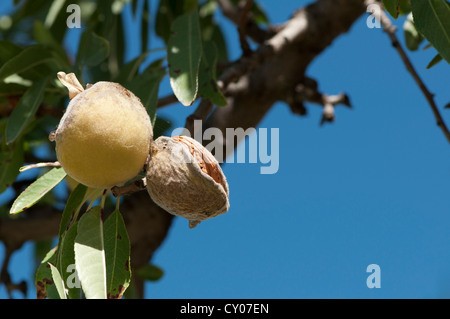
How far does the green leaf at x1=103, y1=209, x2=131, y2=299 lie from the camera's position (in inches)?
38.9

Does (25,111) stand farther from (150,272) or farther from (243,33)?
(150,272)

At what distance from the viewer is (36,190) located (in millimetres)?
1063

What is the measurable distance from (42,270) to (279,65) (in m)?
1.06

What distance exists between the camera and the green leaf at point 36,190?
41.0 inches

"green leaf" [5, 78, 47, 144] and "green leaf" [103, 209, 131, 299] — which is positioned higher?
"green leaf" [5, 78, 47, 144]

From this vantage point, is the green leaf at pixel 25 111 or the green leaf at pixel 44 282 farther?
the green leaf at pixel 25 111

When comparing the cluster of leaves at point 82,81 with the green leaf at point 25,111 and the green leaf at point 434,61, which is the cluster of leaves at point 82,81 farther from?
the green leaf at point 434,61

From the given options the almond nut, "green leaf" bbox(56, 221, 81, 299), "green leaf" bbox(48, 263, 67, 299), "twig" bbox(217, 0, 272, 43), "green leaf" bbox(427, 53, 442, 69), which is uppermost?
"twig" bbox(217, 0, 272, 43)

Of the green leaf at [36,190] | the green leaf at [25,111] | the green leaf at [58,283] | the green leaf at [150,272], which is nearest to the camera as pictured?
the green leaf at [58,283]

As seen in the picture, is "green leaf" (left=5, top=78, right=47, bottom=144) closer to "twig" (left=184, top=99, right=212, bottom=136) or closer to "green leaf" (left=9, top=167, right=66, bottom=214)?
"green leaf" (left=9, top=167, right=66, bottom=214)

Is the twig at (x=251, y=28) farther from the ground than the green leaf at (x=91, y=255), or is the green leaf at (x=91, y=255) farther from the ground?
the twig at (x=251, y=28)

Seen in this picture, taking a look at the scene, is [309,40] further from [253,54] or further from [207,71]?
[207,71]

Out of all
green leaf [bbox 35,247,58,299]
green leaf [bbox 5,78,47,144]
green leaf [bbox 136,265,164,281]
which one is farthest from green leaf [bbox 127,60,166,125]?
green leaf [bbox 136,265,164,281]

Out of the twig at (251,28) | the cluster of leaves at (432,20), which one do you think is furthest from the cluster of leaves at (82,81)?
the cluster of leaves at (432,20)
